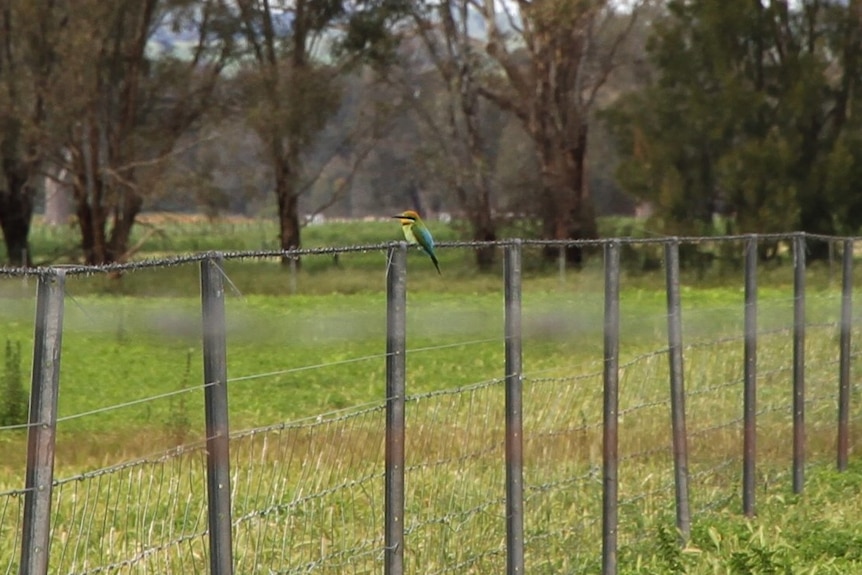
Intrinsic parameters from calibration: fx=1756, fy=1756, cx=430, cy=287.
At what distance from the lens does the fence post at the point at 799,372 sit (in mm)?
9430

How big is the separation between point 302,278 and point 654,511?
2316 centimetres

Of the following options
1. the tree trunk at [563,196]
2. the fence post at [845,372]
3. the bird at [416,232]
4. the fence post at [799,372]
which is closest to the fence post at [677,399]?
the fence post at [799,372]

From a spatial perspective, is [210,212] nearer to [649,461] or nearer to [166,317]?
[649,461]

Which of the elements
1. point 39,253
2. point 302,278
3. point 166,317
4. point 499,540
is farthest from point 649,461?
point 39,253

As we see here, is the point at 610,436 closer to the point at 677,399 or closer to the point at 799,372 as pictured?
the point at 677,399

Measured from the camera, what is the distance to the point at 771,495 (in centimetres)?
925

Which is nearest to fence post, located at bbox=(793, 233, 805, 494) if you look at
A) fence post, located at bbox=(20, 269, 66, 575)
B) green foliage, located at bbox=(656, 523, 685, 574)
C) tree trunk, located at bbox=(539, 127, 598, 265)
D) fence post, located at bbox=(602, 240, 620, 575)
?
green foliage, located at bbox=(656, 523, 685, 574)

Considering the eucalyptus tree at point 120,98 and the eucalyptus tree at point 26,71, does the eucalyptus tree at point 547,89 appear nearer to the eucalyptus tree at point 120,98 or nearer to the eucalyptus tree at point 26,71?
the eucalyptus tree at point 120,98

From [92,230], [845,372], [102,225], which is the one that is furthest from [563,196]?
[845,372]

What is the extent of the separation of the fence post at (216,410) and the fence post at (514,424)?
6.39 feet

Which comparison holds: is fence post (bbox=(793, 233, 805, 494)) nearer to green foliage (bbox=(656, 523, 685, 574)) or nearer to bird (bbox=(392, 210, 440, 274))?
green foliage (bbox=(656, 523, 685, 574))

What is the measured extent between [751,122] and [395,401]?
30.4 m

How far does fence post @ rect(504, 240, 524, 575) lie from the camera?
20.0 feet

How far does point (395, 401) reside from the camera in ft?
17.1
